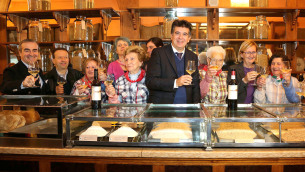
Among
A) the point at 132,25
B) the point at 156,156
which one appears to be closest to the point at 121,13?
the point at 132,25

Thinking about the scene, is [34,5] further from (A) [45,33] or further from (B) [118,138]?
(B) [118,138]

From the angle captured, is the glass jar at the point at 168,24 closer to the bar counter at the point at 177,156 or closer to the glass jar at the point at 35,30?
the glass jar at the point at 35,30

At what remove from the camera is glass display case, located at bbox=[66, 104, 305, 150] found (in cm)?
166

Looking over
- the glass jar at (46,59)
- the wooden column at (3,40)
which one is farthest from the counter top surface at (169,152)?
the wooden column at (3,40)

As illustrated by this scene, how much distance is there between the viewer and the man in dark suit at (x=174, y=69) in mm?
2602

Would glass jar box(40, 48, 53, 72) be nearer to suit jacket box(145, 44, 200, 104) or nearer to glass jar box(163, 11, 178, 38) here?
glass jar box(163, 11, 178, 38)

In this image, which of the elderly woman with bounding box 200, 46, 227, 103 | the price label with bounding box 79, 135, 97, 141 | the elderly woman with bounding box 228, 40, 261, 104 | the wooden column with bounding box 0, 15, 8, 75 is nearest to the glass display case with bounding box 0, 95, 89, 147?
the price label with bounding box 79, 135, 97, 141

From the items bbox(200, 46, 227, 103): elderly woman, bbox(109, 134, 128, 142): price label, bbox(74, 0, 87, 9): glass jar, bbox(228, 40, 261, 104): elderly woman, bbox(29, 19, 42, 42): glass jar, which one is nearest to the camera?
bbox(109, 134, 128, 142): price label

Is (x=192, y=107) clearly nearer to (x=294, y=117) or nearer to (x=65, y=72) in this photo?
(x=294, y=117)

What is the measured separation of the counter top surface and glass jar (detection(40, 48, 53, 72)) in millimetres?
3378

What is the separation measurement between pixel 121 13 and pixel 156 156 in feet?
11.3

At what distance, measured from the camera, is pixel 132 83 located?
2854mm

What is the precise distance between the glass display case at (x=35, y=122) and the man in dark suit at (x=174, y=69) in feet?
2.75

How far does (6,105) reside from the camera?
1848 mm
